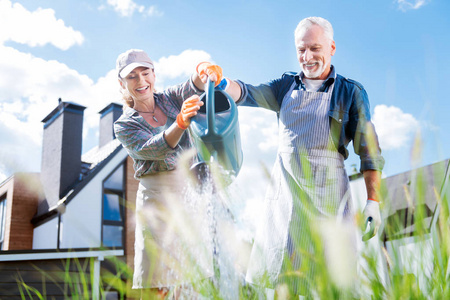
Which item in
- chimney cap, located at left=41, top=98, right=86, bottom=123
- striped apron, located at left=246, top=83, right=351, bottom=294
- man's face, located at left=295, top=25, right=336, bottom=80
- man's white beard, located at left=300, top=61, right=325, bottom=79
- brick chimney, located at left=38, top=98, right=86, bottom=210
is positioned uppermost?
chimney cap, located at left=41, top=98, right=86, bottom=123

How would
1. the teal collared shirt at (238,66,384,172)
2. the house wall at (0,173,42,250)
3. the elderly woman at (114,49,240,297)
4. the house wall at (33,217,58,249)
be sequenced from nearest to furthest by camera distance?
the teal collared shirt at (238,66,384,172), the elderly woman at (114,49,240,297), the house wall at (33,217,58,249), the house wall at (0,173,42,250)

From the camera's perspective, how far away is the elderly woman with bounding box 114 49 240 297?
201cm

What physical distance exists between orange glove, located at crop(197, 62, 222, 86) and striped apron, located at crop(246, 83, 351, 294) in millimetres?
324

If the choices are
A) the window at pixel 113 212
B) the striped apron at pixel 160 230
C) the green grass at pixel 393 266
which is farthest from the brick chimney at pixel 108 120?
the green grass at pixel 393 266

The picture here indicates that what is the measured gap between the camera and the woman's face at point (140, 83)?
90.4 inches

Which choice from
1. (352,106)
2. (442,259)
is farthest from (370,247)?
(352,106)

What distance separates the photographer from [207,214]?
6.17ft

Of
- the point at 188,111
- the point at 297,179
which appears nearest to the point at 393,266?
the point at 297,179

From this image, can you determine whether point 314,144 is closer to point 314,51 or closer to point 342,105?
point 342,105

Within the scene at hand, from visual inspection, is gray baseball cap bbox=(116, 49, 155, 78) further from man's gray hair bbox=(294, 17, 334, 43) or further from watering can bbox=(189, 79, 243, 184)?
man's gray hair bbox=(294, 17, 334, 43)

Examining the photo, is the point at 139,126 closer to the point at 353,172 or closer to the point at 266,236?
the point at 266,236

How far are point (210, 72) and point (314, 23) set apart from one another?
49cm

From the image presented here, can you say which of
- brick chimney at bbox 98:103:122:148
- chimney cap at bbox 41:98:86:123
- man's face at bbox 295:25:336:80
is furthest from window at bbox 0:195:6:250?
man's face at bbox 295:25:336:80

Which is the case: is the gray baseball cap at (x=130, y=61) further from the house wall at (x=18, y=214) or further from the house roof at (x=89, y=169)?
the house wall at (x=18, y=214)
